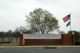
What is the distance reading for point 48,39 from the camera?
47906mm

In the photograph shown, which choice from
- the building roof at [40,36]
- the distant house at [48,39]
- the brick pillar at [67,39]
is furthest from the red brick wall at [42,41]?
the brick pillar at [67,39]

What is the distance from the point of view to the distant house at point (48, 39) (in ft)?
155

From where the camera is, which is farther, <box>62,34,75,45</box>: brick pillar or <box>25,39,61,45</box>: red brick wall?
<box>25,39,61,45</box>: red brick wall

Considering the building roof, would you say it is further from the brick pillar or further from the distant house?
the brick pillar

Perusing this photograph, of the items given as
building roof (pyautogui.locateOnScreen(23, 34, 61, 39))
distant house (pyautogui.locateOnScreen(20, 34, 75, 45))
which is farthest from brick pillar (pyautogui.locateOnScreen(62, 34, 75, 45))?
building roof (pyautogui.locateOnScreen(23, 34, 61, 39))

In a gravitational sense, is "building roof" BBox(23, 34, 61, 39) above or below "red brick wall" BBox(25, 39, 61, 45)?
above

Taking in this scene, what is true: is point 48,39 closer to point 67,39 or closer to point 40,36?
point 40,36

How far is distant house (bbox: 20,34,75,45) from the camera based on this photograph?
155 ft

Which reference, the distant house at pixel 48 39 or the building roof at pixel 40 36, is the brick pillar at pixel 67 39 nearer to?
the distant house at pixel 48 39

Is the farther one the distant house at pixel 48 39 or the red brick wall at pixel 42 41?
the red brick wall at pixel 42 41

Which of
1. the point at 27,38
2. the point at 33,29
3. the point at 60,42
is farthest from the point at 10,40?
the point at 33,29

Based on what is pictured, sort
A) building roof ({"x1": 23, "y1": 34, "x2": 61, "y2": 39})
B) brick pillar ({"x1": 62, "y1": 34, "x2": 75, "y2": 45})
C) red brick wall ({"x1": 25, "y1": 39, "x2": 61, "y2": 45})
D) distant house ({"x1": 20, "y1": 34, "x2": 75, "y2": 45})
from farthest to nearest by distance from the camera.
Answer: red brick wall ({"x1": 25, "y1": 39, "x2": 61, "y2": 45}) → brick pillar ({"x1": 62, "y1": 34, "x2": 75, "y2": 45}) → distant house ({"x1": 20, "y1": 34, "x2": 75, "y2": 45}) → building roof ({"x1": 23, "y1": 34, "x2": 61, "y2": 39})

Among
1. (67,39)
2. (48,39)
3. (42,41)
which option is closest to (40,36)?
(42,41)

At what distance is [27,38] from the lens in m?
47.2
